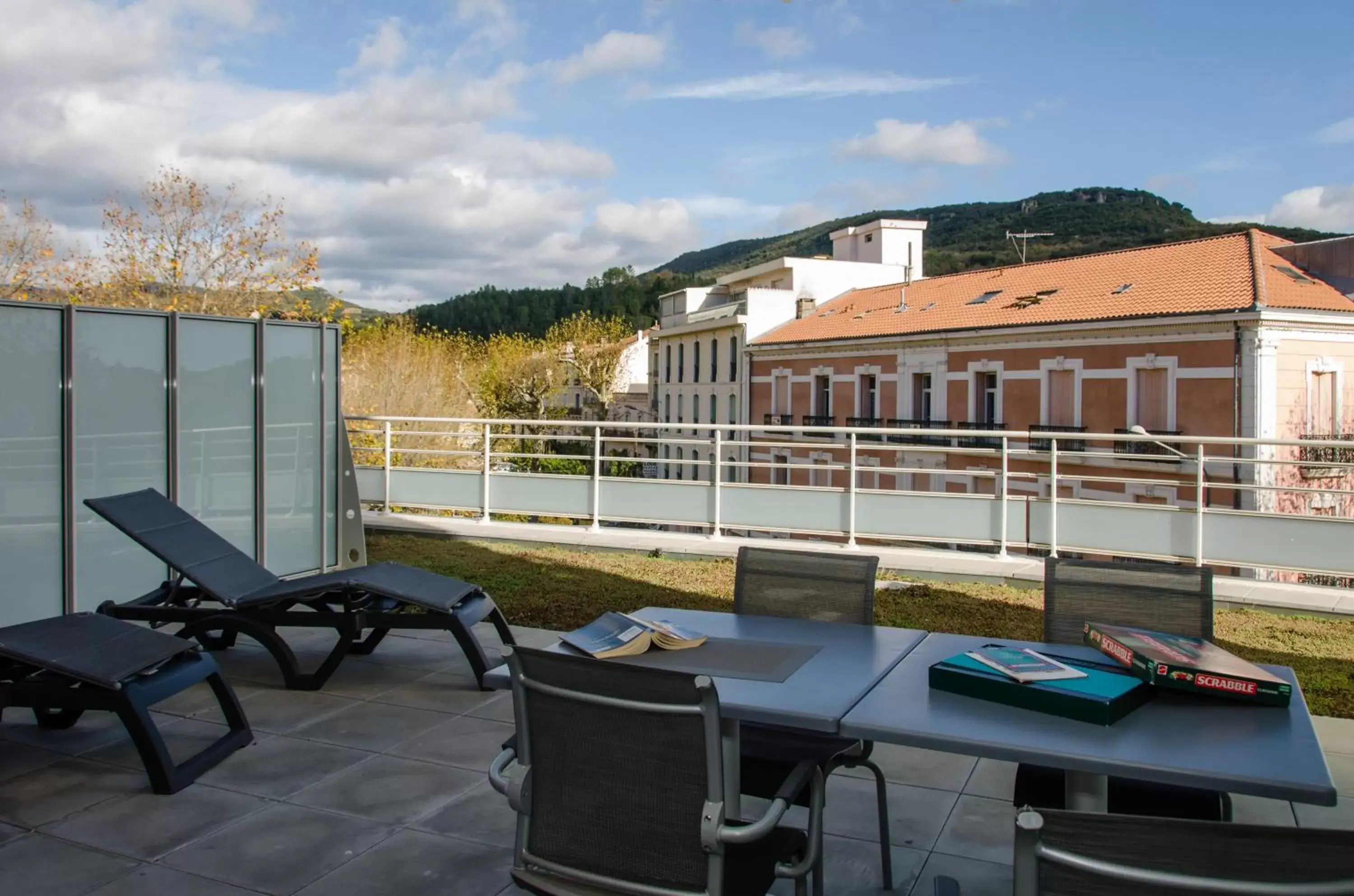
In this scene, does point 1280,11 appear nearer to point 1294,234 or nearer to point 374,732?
point 1294,234

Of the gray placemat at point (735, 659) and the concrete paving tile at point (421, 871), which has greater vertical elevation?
the gray placemat at point (735, 659)

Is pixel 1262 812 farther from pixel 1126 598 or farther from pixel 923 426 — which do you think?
pixel 923 426

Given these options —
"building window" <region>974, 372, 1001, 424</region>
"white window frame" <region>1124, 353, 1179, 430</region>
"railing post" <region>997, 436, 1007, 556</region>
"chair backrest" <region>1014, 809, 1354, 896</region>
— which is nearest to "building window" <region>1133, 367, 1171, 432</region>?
"white window frame" <region>1124, 353, 1179, 430</region>

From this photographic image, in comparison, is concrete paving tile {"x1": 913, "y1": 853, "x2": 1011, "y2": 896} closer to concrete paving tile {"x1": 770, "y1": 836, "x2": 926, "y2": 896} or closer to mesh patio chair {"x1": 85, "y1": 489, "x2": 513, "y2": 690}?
concrete paving tile {"x1": 770, "y1": 836, "x2": 926, "y2": 896}

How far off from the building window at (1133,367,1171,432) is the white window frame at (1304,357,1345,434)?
2860 mm

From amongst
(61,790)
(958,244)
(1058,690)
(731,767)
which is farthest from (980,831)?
(958,244)

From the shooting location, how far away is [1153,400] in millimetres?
25312

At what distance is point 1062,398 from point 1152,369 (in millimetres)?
2931

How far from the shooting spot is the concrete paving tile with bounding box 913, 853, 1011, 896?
291 centimetres

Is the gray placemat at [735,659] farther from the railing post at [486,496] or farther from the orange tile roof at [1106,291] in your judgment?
the orange tile roof at [1106,291]

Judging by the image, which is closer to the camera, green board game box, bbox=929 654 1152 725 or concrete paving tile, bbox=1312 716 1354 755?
green board game box, bbox=929 654 1152 725

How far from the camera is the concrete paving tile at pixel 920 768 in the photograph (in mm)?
3779

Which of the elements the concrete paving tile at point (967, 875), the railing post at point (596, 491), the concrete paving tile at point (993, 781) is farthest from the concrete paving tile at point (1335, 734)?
the railing post at point (596, 491)

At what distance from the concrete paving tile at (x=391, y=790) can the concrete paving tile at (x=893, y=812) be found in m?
1.27
